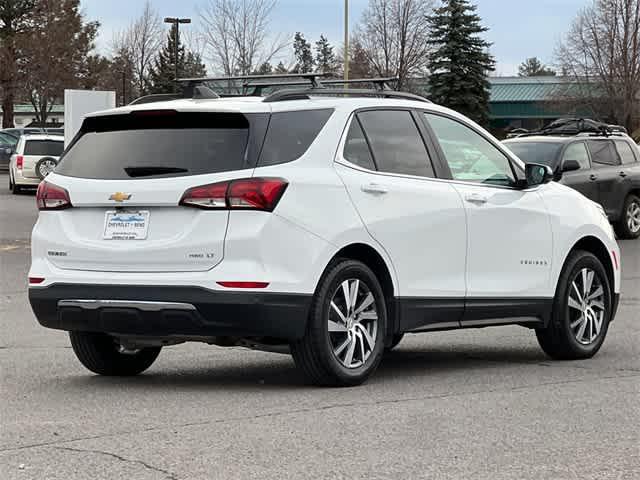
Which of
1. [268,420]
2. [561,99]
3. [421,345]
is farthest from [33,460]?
[561,99]

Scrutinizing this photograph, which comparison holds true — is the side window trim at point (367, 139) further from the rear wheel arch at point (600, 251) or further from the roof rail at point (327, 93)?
the rear wheel arch at point (600, 251)

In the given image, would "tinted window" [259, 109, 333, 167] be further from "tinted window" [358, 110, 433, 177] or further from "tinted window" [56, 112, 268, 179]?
"tinted window" [358, 110, 433, 177]

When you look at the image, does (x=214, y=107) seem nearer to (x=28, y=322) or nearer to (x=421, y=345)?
(x=421, y=345)

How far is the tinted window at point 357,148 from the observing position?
8.14m

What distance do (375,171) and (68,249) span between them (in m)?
1.87

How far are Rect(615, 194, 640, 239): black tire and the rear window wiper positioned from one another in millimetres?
16835

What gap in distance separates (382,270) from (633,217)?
1653cm

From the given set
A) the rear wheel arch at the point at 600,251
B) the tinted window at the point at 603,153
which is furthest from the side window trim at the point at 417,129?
the tinted window at the point at 603,153

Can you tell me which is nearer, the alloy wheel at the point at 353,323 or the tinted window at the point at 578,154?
the alloy wheel at the point at 353,323

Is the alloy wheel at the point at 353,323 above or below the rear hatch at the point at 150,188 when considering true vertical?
below

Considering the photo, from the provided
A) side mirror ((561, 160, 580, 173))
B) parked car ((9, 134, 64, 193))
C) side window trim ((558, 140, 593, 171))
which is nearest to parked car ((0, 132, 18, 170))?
parked car ((9, 134, 64, 193))

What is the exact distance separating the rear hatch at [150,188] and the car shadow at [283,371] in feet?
2.91

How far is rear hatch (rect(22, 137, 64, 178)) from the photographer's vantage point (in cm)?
3841

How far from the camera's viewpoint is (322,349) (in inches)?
302
